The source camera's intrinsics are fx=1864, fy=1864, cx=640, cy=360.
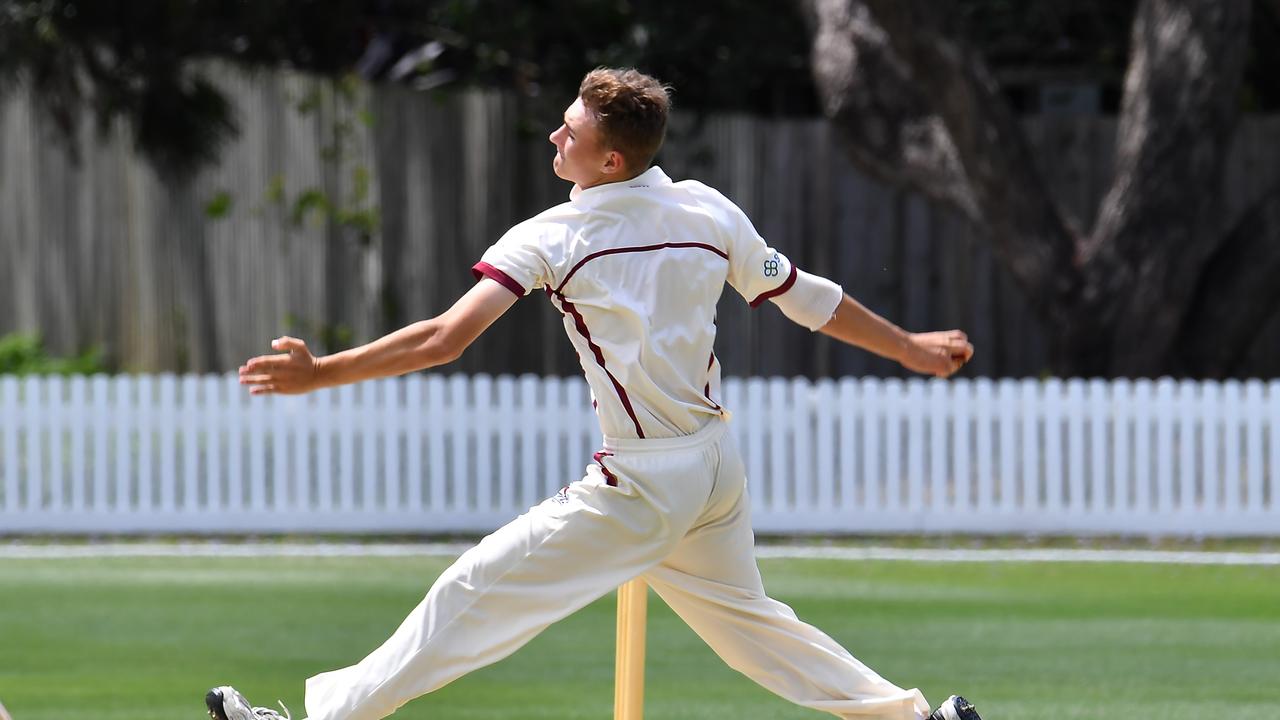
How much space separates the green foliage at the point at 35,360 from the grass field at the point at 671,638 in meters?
4.64

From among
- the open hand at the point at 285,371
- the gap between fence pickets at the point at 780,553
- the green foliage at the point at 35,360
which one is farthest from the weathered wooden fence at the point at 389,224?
the open hand at the point at 285,371

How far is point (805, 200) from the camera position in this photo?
51.1 feet

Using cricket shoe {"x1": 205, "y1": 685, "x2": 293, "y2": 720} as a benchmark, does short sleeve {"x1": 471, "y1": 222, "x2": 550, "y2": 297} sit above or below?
above

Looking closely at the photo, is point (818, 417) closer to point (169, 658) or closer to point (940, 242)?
point (940, 242)

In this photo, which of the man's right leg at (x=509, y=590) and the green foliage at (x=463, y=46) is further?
the green foliage at (x=463, y=46)

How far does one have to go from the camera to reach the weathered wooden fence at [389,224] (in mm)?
15109

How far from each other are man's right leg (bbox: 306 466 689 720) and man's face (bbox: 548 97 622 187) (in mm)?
652

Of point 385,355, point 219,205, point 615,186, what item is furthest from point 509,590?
point 219,205

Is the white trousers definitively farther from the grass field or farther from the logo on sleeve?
the grass field

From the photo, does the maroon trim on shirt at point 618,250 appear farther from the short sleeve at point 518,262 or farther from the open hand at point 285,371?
the open hand at point 285,371

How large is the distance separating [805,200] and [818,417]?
399 centimetres

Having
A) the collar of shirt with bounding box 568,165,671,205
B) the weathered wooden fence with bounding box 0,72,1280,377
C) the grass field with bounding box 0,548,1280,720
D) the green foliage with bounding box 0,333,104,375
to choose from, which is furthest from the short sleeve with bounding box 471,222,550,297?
the green foliage with bounding box 0,333,104,375

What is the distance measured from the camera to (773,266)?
427cm

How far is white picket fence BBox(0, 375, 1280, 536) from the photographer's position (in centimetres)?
1183
